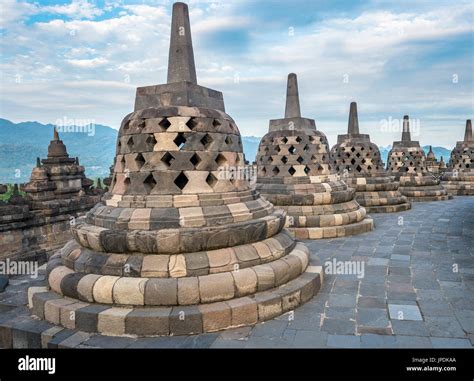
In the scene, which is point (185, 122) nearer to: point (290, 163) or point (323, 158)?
point (290, 163)

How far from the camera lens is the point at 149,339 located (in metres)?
3.85

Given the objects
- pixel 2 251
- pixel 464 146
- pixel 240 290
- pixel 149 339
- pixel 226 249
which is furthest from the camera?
pixel 464 146

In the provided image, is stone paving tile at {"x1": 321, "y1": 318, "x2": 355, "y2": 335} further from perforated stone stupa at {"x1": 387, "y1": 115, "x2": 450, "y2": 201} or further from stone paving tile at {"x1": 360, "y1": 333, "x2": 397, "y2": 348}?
perforated stone stupa at {"x1": 387, "y1": 115, "x2": 450, "y2": 201}

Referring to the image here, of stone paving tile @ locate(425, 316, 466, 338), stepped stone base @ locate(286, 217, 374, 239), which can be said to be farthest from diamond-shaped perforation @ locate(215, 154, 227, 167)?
stepped stone base @ locate(286, 217, 374, 239)

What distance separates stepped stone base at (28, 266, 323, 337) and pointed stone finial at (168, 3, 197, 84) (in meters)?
3.23

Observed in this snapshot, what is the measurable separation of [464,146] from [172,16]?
64.1 ft

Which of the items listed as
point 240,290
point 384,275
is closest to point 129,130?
point 240,290

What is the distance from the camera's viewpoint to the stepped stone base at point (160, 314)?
12.8 feet

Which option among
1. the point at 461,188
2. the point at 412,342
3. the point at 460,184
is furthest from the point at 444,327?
the point at 460,184

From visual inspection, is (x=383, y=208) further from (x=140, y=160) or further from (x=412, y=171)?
(x=140, y=160)

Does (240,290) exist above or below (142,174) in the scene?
below

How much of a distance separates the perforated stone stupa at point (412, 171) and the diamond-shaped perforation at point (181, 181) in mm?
13788

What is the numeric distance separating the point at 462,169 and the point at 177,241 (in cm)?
1960

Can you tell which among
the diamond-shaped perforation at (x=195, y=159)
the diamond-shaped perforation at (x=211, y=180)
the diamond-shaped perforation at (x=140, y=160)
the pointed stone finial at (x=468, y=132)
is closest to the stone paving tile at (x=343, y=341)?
the diamond-shaped perforation at (x=211, y=180)
